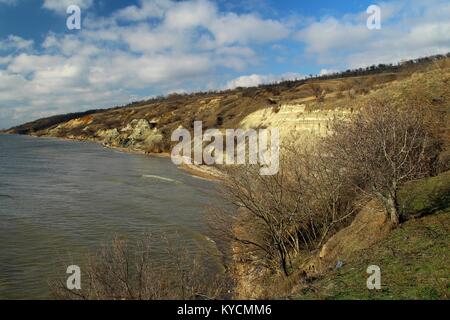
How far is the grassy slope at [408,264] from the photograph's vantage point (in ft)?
33.0

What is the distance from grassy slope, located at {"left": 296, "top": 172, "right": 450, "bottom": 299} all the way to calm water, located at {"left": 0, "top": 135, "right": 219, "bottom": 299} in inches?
417

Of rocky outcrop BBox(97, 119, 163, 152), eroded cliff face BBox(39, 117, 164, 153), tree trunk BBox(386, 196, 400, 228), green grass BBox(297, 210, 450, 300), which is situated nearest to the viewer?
green grass BBox(297, 210, 450, 300)

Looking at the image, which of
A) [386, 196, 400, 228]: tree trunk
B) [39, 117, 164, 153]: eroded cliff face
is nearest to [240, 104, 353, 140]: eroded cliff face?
[386, 196, 400, 228]: tree trunk

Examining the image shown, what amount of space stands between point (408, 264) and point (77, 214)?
2294 cm

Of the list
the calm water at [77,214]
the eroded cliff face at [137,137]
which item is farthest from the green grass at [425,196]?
the eroded cliff face at [137,137]

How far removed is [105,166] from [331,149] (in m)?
46.7

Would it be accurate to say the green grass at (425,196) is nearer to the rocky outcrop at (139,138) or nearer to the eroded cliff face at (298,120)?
the eroded cliff face at (298,120)

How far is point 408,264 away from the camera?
38.2 ft

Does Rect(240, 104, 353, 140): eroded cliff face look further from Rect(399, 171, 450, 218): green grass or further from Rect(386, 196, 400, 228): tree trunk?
Rect(386, 196, 400, 228): tree trunk

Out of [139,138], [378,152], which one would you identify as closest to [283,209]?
[378,152]

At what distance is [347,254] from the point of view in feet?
47.4

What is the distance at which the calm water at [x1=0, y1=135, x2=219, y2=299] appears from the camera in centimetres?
1944

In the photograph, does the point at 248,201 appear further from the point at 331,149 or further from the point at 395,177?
the point at 395,177
